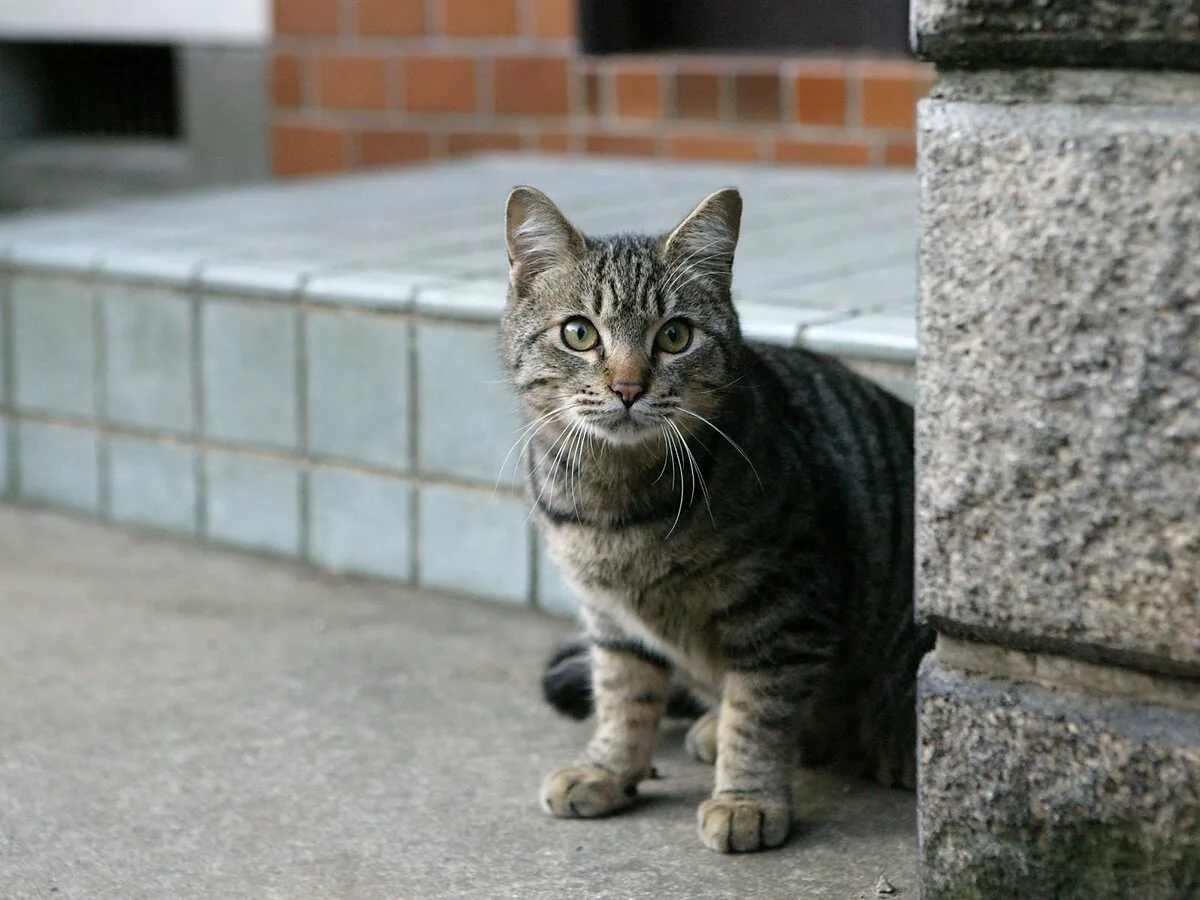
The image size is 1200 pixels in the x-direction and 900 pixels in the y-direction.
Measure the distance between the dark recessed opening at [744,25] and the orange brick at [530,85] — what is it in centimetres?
13

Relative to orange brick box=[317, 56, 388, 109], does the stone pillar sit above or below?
below

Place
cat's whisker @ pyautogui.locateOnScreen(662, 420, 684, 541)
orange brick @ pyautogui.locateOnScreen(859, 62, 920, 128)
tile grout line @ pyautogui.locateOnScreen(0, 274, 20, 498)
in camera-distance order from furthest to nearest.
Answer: orange brick @ pyautogui.locateOnScreen(859, 62, 920, 128)
tile grout line @ pyautogui.locateOnScreen(0, 274, 20, 498)
cat's whisker @ pyautogui.locateOnScreen(662, 420, 684, 541)

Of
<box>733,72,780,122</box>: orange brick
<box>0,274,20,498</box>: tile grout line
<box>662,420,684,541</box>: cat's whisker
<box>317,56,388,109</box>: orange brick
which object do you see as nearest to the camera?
<box>662,420,684,541</box>: cat's whisker

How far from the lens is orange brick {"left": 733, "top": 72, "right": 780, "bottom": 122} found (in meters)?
4.59

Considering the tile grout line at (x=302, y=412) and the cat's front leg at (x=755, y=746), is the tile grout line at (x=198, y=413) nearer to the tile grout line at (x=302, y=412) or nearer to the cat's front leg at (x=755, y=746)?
the tile grout line at (x=302, y=412)

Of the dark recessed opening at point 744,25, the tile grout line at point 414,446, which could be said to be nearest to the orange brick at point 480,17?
the dark recessed opening at point 744,25

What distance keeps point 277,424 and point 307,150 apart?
244 centimetres

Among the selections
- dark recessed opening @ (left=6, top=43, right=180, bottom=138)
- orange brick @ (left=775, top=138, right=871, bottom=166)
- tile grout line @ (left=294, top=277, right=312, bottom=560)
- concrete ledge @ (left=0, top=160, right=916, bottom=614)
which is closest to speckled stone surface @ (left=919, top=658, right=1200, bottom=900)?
concrete ledge @ (left=0, top=160, right=916, bottom=614)

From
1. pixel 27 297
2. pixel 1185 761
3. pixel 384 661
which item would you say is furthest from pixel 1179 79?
pixel 27 297

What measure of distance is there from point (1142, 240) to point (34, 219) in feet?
10.5

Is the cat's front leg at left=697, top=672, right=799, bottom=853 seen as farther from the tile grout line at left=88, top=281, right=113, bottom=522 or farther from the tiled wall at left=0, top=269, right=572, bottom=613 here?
the tile grout line at left=88, top=281, right=113, bottom=522

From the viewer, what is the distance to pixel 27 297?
3.56 meters

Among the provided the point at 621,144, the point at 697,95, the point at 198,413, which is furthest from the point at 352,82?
the point at 198,413

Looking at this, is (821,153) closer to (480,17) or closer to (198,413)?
(480,17)
